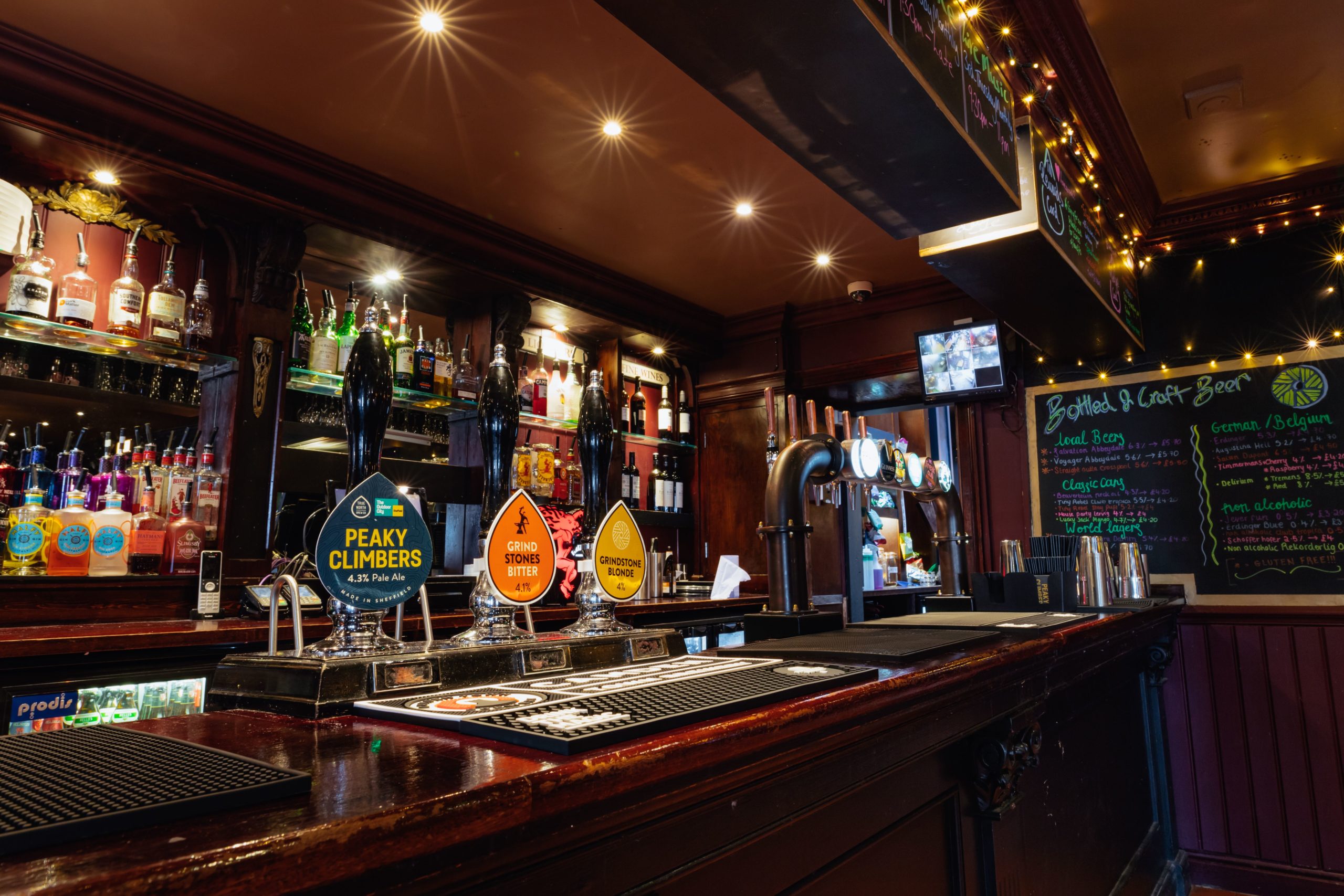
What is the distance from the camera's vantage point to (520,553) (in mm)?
1043

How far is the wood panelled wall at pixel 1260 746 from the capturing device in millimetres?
3137

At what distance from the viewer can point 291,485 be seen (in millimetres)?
3178

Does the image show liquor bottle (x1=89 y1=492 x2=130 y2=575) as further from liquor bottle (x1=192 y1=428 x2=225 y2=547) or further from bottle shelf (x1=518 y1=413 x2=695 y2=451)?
bottle shelf (x1=518 y1=413 x2=695 y2=451)

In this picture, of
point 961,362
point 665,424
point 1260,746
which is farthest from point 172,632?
point 1260,746

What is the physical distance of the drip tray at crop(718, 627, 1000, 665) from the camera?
111cm

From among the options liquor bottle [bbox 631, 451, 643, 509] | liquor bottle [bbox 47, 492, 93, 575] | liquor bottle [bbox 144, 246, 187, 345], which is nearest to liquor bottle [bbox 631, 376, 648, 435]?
liquor bottle [bbox 631, 451, 643, 509]

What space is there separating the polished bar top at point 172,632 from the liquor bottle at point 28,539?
0.83 feet

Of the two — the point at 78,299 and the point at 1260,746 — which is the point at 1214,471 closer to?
the point at 1260,746

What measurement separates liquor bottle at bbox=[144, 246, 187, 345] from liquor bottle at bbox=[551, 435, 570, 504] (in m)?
1.82

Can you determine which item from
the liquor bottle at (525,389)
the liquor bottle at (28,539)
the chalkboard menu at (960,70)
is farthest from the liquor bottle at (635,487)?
the chalkboard menu at (960,70)

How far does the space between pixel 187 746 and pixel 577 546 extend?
0.65m

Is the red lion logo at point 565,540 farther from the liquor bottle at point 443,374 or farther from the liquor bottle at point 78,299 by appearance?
the liquor bottle at point 78,299

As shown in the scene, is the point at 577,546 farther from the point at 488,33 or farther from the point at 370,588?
the point at 488,33

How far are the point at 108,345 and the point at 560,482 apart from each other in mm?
2128
